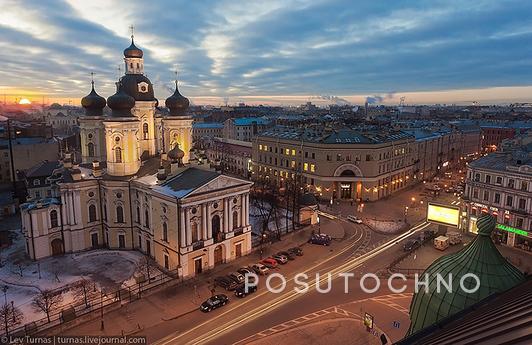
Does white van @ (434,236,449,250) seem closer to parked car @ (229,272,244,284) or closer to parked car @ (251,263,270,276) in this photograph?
parked car @ (251,263,270,276)

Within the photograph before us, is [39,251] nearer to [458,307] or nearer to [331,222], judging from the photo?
[331,222]

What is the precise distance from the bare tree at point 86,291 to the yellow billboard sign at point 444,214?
45.0 meters

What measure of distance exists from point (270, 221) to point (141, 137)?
2403 cm

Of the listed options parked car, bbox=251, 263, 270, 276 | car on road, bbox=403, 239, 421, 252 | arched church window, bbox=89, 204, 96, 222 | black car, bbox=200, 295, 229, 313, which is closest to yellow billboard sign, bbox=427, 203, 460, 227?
car on road, bbox=403, 239, 421, 252

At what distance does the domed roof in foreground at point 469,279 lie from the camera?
17.7 meters

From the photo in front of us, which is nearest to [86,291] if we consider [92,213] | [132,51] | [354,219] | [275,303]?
[92,213]

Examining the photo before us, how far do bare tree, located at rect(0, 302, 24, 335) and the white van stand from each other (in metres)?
48.7

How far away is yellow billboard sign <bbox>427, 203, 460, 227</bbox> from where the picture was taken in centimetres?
5539

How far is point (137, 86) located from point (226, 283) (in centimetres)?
3211

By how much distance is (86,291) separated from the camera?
39.5 metres

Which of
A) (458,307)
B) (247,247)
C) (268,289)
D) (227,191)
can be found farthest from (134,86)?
(458,307)

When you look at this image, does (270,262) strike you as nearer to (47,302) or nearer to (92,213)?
(47,302)

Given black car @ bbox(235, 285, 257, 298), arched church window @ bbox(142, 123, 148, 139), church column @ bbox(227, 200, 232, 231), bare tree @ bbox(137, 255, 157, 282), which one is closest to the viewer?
black car @ bbox(235, 285, 257, 298)

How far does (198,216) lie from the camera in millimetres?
45688
